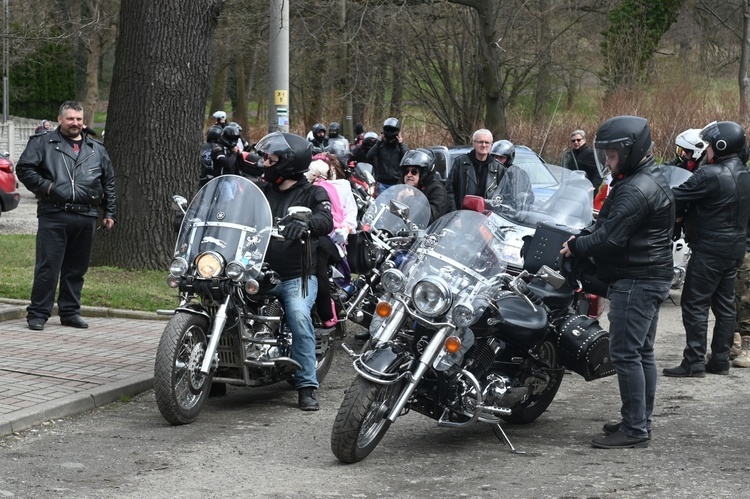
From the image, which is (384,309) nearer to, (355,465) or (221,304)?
(355,465)

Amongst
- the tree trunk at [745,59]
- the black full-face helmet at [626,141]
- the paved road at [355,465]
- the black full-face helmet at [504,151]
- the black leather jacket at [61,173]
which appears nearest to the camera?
the paved road at [355,465]

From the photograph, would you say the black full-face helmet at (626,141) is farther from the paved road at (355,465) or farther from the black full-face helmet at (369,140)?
the black full-face helmet at (369,140)

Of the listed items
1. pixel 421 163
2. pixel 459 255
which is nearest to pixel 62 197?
pixel 421 163

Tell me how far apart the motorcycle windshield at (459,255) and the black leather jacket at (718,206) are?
256 centimetres

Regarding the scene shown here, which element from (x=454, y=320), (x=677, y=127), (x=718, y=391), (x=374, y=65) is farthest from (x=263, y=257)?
(x=374, y=65)

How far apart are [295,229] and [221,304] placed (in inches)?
25.1

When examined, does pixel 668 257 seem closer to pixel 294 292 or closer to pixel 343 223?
pixel 294 292

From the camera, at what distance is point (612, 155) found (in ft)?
21.1

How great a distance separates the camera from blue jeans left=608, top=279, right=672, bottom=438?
6.44 meters

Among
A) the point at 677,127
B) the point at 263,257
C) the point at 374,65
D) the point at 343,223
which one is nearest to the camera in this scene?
the point at 263,257

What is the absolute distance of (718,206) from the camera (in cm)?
849

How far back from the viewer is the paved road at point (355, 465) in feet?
18.4

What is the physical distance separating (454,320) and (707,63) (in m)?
30.9

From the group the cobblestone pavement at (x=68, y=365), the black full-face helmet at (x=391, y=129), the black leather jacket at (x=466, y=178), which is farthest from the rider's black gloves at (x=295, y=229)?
the black full-face helmet at (x=391, y=129)
